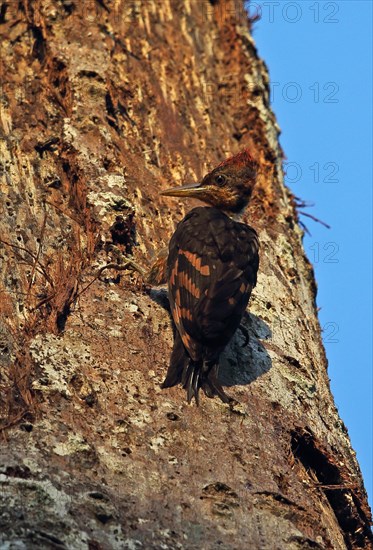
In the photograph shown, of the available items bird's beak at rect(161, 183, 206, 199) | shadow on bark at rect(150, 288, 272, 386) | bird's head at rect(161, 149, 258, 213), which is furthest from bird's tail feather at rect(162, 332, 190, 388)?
bird's head at rect(161, 149, 258, 213)

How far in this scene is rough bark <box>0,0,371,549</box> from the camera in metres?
3.44

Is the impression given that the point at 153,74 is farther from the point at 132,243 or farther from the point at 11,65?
the point at 132,243

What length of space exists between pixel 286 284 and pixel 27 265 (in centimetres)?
153

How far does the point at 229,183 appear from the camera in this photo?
5.62m

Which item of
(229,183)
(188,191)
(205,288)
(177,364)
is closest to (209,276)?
(205,288)

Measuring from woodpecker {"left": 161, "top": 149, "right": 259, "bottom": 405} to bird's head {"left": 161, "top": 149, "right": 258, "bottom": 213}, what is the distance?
0.17 metres

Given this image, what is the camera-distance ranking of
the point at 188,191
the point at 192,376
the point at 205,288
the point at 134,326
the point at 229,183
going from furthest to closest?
the point at 229,183 → the point at 188,191 → the point at 205,288 → the point at 134,326 → the point at 192,376

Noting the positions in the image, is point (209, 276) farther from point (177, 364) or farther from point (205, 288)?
point (177, 364)

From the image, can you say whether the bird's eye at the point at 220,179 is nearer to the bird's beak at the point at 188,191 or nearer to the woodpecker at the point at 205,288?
the bird's beak at the point at 188,191

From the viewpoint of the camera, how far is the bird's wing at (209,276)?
4.38 m

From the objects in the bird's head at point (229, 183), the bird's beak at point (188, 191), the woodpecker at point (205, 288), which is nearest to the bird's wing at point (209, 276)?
the woodpecker at point (205, 288)

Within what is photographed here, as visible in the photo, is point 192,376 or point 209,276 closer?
point 192,376

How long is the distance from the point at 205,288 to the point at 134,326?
1.30ft

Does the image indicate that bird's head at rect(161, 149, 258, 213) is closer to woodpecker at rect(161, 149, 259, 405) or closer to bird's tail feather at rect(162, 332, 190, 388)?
woodpecker at rect(161, 149, 259, 405)
